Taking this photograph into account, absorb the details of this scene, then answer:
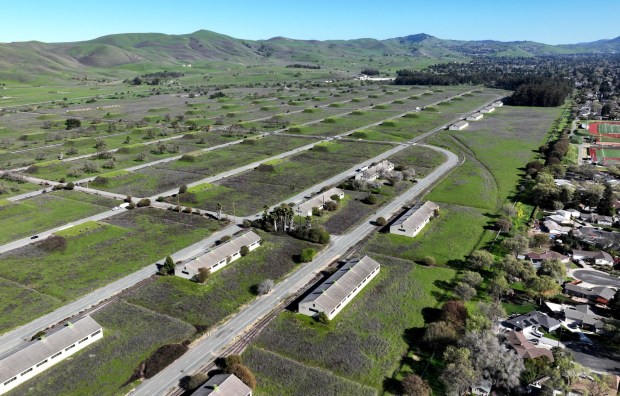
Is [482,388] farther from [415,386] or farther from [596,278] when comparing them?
[596,278]

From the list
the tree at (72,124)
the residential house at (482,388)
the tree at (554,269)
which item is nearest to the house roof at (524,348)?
the residential house at (482,388)

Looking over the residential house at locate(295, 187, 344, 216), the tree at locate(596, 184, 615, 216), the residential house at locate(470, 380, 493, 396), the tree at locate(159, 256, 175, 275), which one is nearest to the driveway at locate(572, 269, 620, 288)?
the tree at locate(596, 184, 615, 216)

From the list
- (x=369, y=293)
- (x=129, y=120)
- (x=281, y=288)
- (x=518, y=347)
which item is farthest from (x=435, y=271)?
(x=129, y=120)

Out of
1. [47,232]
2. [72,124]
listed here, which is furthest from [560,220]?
[72,124]

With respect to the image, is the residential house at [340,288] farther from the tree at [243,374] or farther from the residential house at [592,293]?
the residential house at [592,293]

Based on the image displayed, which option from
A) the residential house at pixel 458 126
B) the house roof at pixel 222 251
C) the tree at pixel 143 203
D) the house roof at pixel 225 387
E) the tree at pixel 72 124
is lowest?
the house roof at pixel 225 387

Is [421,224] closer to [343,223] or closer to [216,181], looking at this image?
[343,223]
